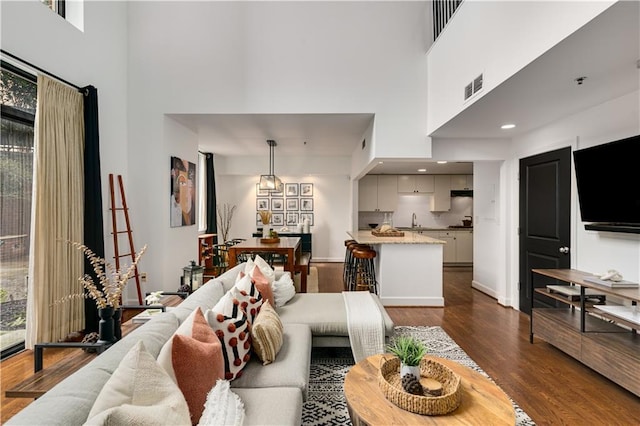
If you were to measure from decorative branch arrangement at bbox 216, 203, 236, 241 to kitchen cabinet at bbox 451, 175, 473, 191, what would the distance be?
569 cm

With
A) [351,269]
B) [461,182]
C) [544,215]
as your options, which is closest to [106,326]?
[351,269]

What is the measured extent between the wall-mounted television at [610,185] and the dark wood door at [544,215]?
0.39m

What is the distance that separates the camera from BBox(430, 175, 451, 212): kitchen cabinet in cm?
816

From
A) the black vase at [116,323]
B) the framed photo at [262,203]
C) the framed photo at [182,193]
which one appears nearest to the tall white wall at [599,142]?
the black vase at [116,323]

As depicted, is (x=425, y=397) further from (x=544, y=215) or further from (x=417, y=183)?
(x=417, y=183)

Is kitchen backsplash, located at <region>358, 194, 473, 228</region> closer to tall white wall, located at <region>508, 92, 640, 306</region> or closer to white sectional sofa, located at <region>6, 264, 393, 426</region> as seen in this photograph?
tall white wall, located at <region>508, 92, 640, 306</region>

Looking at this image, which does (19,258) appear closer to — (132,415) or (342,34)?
(132,415)

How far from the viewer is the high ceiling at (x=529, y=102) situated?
188cm

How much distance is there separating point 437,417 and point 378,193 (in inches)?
280

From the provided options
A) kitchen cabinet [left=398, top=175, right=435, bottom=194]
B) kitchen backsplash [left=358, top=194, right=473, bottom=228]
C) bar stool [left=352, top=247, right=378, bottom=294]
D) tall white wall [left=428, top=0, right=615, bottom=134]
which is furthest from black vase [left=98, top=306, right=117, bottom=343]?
kitchen cabinet [left=398, top=175, right=435, bottom=194]

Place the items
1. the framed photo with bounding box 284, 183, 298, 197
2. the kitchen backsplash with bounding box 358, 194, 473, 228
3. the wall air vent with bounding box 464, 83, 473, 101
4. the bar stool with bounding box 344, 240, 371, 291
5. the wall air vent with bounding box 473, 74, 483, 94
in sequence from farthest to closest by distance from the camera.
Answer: the framed photo with bounding box 284, 183, 298, 197, the kitchen backsplash with bounding box 358, 194, 473, 228, the bar stool with bounding box 344, 240, 371, 291, the wall air vent with bounding box 464, 83, 473, 101, the wall air vent with bounding box 473, 74, 483, 94

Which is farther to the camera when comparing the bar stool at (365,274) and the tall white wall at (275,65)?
the bar stool at (365,274)

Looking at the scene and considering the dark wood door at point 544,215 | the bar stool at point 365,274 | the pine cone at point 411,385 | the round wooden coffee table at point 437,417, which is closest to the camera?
the round wooden coffee table at point 437,417

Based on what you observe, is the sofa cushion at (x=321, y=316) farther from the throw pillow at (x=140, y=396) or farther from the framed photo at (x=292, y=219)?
the framed photo at (x=292, y=219)
